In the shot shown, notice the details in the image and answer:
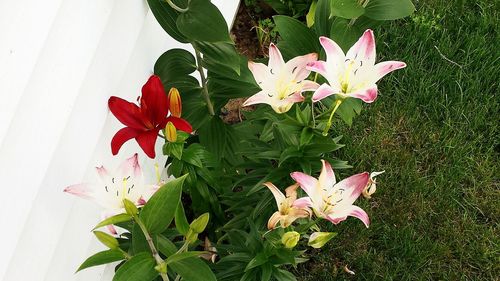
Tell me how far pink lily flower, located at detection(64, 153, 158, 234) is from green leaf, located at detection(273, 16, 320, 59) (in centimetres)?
50

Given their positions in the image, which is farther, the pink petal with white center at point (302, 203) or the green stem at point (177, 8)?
the green stem at point (177, 8)

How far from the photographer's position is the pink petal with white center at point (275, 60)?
1.14 m

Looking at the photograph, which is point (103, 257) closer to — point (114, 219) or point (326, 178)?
point (114, 219)

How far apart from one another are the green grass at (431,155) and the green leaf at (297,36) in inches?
22.0

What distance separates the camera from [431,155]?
1.94 metres

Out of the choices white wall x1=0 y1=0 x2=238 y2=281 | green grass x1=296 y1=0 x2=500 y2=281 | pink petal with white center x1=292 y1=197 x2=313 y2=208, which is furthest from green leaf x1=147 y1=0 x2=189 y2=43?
green grass x1=296 y1=0 x2=500 y2=281

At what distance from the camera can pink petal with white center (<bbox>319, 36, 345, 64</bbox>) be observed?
42.6 inches

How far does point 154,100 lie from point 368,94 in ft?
1.14

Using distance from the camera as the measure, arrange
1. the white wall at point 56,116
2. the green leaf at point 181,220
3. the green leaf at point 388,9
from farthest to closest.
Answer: the green leaf at point 388,9 → the green leaf at point 181,220 → the white wall at point 56,116

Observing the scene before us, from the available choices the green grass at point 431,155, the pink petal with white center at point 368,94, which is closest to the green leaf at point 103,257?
the pink petal with white center at point 368,94

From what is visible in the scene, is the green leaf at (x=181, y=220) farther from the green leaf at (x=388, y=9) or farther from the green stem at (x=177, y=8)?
the green leaf at (x=388, y=9)

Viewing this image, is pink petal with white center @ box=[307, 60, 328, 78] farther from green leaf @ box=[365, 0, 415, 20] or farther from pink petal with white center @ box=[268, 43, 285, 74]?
green leaf @ box=[365, 0, 415, 20]

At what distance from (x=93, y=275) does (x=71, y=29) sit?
1.71 feet

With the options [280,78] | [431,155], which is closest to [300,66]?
[280,78]
